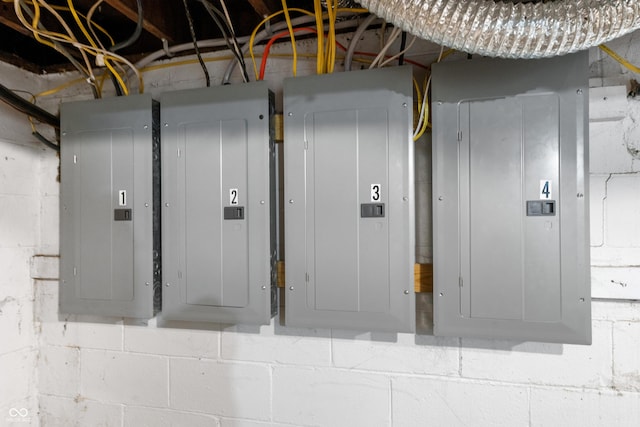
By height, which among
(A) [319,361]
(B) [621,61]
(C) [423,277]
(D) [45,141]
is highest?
(B) [621,61]

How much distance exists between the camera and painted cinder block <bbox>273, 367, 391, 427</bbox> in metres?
1.38

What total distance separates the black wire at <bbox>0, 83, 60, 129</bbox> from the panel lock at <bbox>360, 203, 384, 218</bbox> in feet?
4.16

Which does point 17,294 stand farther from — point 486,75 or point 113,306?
point 486,75

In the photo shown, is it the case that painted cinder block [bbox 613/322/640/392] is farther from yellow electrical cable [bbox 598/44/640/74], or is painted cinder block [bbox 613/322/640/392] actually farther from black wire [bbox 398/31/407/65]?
black wire [bbox 398/31/407/65]

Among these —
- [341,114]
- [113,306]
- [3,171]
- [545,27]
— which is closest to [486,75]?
[545,27]

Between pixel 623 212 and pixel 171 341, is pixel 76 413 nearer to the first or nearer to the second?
pixel 171 341

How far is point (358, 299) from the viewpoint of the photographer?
3.95 feet

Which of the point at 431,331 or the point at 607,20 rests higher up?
the point at 607,20

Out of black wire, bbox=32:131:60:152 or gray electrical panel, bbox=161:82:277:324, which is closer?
gray electrical panel, bbox=161:82:277:324

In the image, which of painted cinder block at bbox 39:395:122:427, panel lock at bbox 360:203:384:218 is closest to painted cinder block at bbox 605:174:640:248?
panel lock at bbox 360:203:384:218

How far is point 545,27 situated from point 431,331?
3.01ft

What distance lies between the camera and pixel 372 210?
1.19m

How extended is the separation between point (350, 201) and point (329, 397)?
715 mm

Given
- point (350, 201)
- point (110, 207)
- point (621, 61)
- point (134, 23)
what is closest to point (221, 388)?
point (110, 207)
